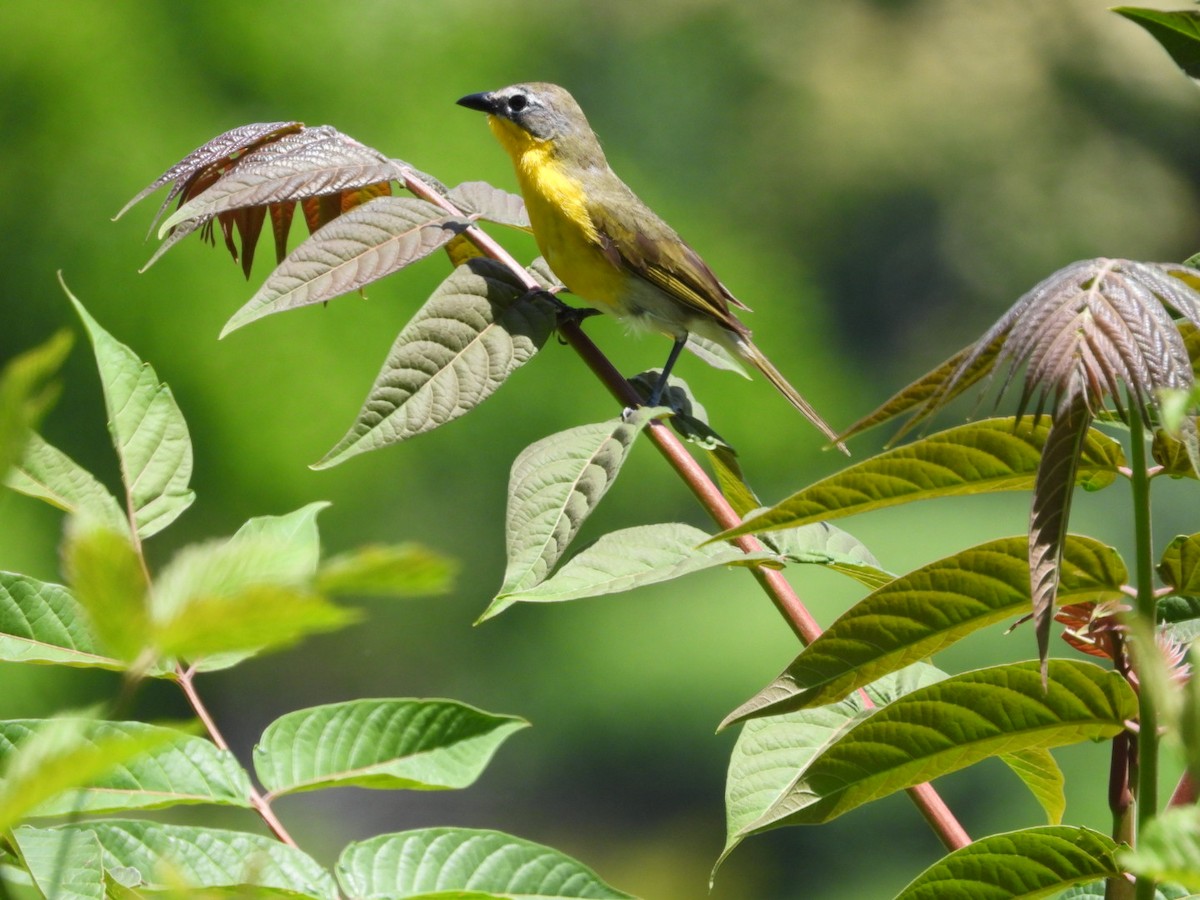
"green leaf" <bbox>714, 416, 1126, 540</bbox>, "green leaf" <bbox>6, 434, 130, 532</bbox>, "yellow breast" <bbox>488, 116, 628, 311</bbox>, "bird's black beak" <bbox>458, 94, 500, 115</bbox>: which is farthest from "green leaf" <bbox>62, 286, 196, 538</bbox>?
"bird's black beak" <bbox>458, 94, 500, 115</bbox>

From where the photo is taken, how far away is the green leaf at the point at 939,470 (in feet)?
1.50

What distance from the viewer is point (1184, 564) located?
1.60 ft

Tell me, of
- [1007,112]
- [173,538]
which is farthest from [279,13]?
[1007,112]

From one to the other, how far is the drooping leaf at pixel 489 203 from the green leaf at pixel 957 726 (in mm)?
456

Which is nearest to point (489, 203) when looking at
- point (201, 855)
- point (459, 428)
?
point (201, 855)

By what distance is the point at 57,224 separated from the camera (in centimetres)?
535

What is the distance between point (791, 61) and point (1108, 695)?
29.9 feet

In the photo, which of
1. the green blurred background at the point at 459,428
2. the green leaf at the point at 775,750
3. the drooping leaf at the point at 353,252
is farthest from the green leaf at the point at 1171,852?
the green blurred background at the point at 459,428

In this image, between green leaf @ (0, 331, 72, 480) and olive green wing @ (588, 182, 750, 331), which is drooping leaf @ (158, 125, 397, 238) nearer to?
green leaf @ (0, 331, 72, 480)

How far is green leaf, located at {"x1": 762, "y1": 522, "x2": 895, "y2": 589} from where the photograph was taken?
610 millimetres

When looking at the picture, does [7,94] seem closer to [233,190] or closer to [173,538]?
[173,538]

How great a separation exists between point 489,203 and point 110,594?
705mm

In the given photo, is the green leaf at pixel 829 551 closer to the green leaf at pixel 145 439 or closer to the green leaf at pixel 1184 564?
the green leaf at pixel 1184 564

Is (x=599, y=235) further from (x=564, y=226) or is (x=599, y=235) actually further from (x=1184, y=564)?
(x=1184, y=564)
